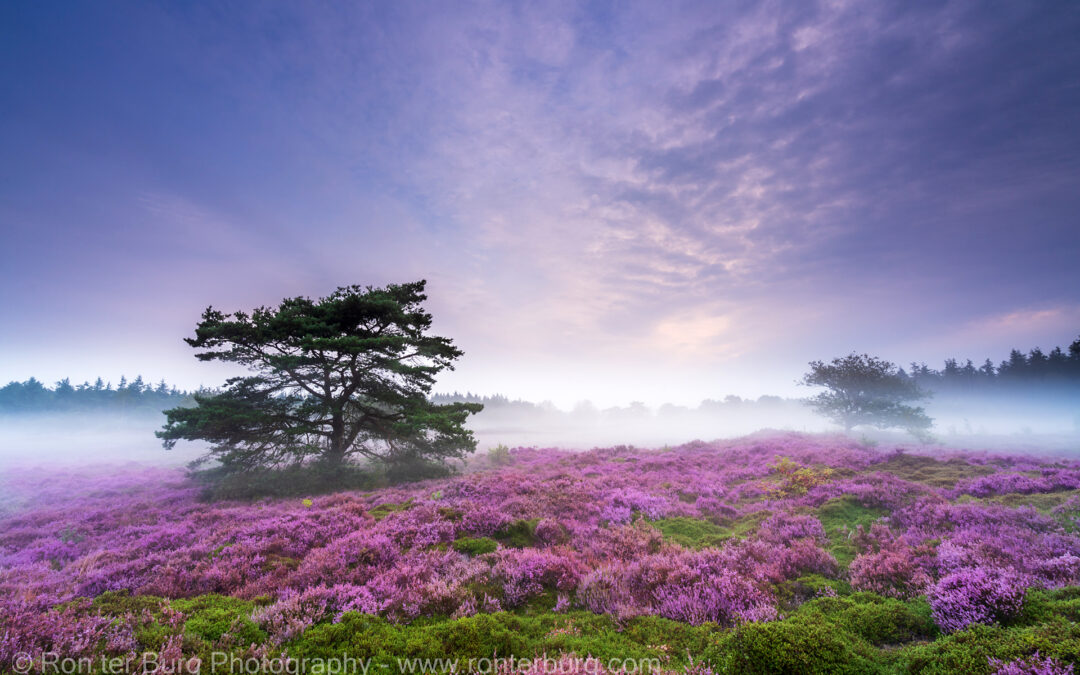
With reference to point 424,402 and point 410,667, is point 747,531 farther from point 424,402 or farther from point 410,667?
point 424,402

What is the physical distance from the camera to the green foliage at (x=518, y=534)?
8.30 meters

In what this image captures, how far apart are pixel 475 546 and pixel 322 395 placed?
1320cm

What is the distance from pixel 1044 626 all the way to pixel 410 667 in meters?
6.62

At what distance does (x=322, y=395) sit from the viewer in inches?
680

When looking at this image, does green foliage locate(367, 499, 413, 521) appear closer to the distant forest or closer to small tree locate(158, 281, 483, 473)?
small tree locate(158, 281, 483, 473)

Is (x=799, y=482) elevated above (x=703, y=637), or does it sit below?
below

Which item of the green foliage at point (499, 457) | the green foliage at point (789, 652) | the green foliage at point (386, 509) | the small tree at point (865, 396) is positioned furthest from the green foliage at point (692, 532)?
the small tree at point (865, 396)

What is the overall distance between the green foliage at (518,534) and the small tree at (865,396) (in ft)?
162

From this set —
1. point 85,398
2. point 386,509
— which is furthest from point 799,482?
point 85,398

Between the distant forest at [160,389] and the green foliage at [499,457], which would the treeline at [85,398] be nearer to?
the distant forest at [160,389]

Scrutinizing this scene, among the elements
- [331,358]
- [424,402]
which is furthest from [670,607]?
[331,358]

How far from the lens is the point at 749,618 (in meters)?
4.80

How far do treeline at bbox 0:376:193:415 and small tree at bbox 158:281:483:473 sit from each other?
78329 mm

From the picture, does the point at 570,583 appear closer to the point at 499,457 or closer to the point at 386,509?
the point at 386,509
